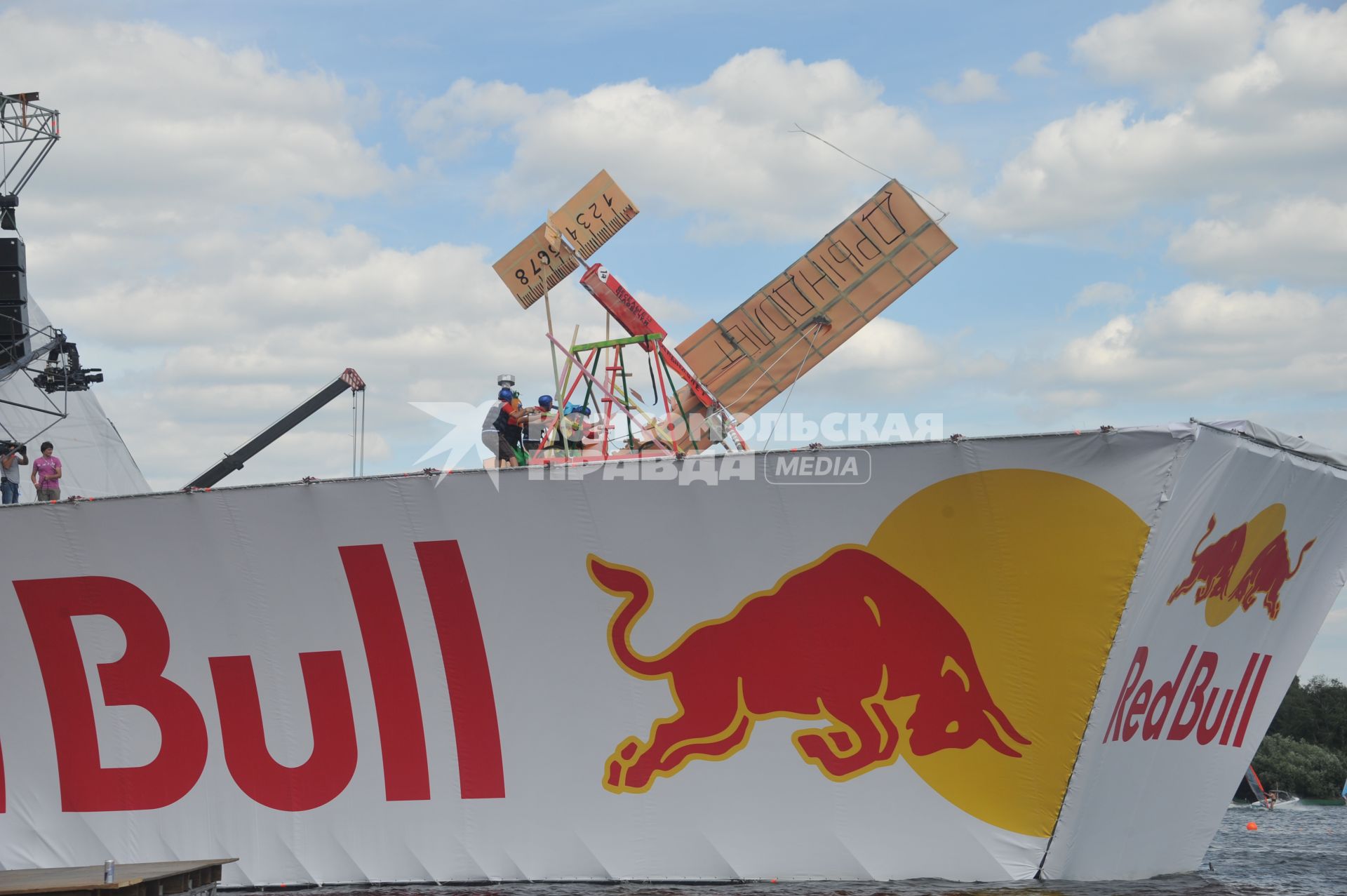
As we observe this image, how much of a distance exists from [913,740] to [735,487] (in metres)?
3.13

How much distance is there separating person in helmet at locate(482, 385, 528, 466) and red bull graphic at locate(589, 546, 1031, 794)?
2.19 m

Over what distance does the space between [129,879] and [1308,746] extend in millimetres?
50627

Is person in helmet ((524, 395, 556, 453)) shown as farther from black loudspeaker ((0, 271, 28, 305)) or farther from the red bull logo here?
black loudspeaker ((0, 271, 28, 305))

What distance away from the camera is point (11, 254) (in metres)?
21.2

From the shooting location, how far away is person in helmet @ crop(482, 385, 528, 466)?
14.9 m

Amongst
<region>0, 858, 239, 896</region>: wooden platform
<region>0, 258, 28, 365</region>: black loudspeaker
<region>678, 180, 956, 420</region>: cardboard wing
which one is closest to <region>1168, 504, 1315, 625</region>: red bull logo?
<region>678, 180, 956, 420</region>: cardboard wing

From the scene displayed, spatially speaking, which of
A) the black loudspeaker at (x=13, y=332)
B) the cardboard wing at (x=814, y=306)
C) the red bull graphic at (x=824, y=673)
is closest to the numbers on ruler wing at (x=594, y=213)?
the cardboard wing at (x=814, y=306)

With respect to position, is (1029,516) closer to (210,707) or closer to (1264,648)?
(1264,648)

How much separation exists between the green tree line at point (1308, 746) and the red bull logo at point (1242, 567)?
2673cm

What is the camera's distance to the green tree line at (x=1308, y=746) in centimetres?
4716

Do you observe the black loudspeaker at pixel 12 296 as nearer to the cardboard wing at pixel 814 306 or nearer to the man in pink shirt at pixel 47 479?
the man in pink shirt at pixel 47 479

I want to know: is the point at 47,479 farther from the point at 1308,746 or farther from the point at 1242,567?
the point at 1308,746

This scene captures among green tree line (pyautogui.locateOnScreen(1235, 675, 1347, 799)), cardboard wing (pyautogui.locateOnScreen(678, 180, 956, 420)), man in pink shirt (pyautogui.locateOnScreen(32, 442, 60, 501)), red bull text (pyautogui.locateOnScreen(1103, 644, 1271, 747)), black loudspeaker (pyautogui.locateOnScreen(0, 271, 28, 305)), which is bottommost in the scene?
green tree line (pyautogui.locateOnScreen(1235, 675, 1347, 799))

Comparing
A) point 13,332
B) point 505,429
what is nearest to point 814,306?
point 505,429
